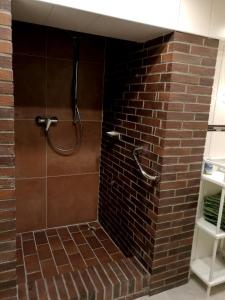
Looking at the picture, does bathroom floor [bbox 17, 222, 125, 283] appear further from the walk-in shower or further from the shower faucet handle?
the shower faucet handle

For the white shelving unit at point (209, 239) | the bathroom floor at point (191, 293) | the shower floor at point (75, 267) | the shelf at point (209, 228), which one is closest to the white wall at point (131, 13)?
the white shelving unit at point (209, 239)

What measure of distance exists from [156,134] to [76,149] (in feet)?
3.09

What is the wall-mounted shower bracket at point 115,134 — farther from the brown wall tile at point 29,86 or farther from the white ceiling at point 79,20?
the white ceiling at point 79,20

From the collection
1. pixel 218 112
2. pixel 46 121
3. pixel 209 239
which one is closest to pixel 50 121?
pixel 46 121

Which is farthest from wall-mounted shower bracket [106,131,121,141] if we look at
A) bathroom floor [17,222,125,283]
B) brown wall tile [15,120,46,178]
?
bathroom floor [17,222,125,283]

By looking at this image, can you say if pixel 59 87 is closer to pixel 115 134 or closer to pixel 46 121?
pixel 46 121

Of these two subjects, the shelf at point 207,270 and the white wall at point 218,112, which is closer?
the white wall at point 218,112

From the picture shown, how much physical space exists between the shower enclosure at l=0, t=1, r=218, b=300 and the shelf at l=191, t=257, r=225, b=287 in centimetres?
10

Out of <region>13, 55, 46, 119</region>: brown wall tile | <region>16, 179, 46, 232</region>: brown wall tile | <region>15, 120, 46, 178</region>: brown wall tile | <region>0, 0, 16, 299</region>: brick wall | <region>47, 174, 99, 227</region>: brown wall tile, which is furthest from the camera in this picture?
<region>47, 174, 99, 227</region>: brown wall tile

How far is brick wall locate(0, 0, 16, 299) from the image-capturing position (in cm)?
119

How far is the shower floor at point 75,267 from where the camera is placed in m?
1.61

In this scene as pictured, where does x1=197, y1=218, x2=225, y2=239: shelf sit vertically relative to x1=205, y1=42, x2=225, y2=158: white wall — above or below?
below

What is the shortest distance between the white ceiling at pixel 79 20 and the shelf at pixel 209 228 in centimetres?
137

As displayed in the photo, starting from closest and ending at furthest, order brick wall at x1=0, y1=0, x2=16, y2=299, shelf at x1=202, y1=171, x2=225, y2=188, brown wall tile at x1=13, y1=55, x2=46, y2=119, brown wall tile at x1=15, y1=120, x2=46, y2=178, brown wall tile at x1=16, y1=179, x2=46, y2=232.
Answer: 1. brick wall at x1=0, y1=0, x2=16, y2=299
2. shelf at x1=202, y1=171, x2=225, y2=188
3. brown wall tile at x1=13, y1=55, x2=46, y2=119
4. brown wall tile at x1=15, y1=120, x2=46, y2=178
5. brown wall tile at x1=16, y1=179, x2=46, y2=232
